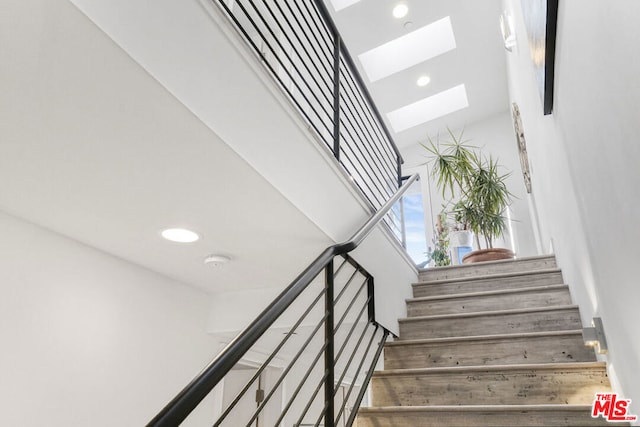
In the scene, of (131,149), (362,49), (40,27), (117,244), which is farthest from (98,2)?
(362,49)

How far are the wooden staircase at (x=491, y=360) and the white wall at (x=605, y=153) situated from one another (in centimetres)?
35

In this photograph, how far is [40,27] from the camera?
3.35 ft

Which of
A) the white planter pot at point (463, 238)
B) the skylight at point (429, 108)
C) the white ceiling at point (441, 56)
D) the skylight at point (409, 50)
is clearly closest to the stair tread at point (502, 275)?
the white planter pot at point (463, 238)

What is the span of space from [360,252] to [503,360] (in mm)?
998

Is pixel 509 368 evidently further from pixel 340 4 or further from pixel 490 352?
pixel 340 4

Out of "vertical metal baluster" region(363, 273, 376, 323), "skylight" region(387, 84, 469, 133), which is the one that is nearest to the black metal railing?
"vertical metal baluster" region(363, 273, 376, 323)

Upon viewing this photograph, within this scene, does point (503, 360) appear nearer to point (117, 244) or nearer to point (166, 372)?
point (166, 372)

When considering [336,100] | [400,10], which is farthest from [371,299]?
[400,10]

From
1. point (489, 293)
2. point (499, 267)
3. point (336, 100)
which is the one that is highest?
point (336, 100)

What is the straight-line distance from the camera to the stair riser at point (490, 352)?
2.36 metres

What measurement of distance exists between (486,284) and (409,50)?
3617 mm

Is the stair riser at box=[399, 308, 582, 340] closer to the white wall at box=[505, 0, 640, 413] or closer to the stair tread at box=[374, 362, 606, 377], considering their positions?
the stair tread at box=[374, 362, 606, 377]

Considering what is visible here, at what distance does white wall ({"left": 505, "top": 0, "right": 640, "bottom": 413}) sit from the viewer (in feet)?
3.00

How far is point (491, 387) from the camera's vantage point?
2.26m
